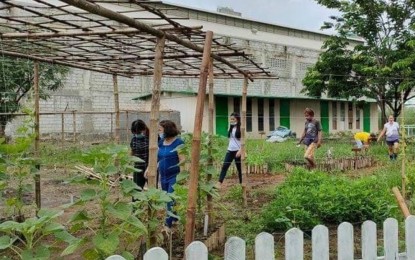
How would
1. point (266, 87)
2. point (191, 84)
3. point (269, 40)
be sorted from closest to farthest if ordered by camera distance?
point (191, 84) → point (266, 87) → point (269, 40)

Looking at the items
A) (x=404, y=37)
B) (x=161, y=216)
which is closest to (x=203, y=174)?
(x=161, y=216)

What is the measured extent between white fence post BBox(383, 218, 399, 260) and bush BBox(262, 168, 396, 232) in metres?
1.57

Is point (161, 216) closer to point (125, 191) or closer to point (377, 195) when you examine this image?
point (125, 191)

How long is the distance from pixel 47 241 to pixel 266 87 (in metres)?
22.6

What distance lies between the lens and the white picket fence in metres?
2.20

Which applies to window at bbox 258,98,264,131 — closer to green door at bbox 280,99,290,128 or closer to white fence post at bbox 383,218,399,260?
green door at bbox 280,99,290,128

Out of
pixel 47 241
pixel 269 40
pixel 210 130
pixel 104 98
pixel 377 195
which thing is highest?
pixel 269 40

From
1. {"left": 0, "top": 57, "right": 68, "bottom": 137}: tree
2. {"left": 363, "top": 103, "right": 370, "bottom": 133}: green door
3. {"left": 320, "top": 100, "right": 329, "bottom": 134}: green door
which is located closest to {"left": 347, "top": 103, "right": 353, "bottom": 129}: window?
{"left": 363, "top": 103, "right": 370, "bottom": 133}: green door

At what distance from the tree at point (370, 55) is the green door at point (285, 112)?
8070 mm

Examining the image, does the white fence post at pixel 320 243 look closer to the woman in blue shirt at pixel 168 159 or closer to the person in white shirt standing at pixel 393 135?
the woman in blue shirt at pixel 168 159

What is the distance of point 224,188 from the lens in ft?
28.2

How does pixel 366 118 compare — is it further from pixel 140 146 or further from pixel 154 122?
pixel 154 122

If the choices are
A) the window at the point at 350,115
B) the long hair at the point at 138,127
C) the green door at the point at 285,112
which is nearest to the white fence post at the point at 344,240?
the long hair at the point at 138,127

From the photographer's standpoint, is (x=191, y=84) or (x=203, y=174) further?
(x=191, y=84)
